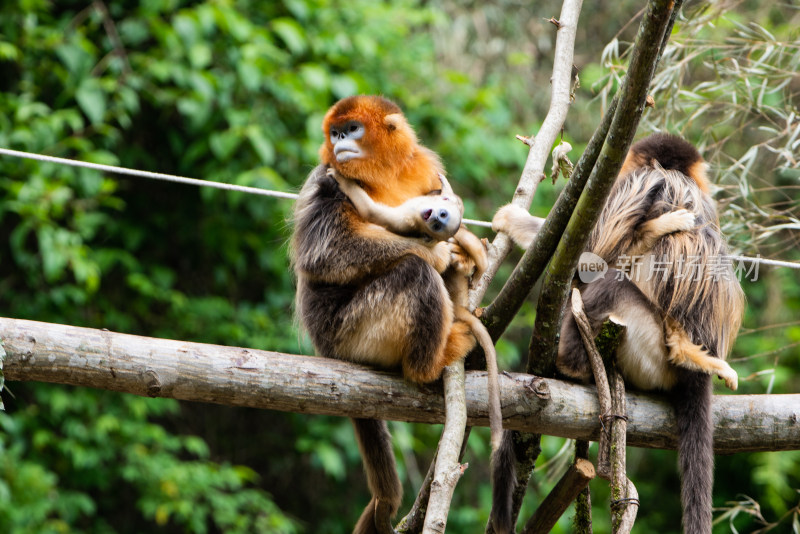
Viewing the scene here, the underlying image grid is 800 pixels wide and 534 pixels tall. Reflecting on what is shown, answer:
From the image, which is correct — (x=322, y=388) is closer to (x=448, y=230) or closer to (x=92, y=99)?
(x=448, y=230)

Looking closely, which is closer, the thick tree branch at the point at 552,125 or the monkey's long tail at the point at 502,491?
the monkey's long tail at the point at 502,491

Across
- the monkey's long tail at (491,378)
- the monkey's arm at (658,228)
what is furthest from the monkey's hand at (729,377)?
the monkey's long tail at (491,378)

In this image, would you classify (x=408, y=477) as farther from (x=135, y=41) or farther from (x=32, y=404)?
(x=135, y=41)

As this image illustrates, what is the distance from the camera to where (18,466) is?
4500 mm

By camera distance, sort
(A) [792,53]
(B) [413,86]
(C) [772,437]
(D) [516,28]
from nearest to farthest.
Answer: (C) [772,437] < (A) [792,53] < (B) [413,86] < (D) [516,28]

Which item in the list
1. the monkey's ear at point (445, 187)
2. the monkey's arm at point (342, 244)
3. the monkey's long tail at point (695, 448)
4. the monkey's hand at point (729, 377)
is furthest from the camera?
the monkey's ear at point (445, 187)

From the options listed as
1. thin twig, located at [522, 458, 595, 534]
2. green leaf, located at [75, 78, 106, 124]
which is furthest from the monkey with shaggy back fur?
green leaf, located at [75, 78, 106, 124]

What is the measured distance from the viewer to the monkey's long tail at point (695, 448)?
2.48 m

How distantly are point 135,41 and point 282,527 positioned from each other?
10.1ft

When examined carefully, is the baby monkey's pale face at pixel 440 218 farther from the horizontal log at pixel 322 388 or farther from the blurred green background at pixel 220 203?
the blurred green background at pixel 220 203

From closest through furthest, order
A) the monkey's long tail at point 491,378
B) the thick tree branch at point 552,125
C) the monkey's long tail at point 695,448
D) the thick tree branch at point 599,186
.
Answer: the thick tree branch at point 599,186 → the monkey's long tail at point 491,378 → the monkey's long tail at point 695,448 → the thick tree branch at point 552,125

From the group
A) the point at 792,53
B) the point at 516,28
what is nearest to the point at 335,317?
the point at 792,53

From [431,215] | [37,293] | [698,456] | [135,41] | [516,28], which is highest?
A: [516,28]

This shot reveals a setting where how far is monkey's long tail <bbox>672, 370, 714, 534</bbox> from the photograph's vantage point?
97.6 inches
